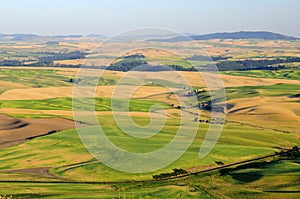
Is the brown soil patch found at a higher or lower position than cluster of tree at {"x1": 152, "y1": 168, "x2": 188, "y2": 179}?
higher

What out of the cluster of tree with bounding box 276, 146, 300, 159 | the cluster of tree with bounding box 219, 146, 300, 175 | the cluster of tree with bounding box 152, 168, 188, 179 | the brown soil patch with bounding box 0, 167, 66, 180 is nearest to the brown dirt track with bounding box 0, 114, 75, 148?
the brown soil patch with bounding box 0, 167, 66, 180

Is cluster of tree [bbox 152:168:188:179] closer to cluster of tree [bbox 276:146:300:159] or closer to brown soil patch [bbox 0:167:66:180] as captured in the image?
brown soil patch [bbox 0:167:66:180]

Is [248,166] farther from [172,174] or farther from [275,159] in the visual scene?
[172,174]

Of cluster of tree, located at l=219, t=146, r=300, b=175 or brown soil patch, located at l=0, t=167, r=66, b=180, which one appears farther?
cluster of tree, located at l=219, t=146, r=300, b=175

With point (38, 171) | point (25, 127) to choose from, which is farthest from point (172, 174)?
point (25, 127)

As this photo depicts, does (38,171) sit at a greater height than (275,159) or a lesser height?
greater

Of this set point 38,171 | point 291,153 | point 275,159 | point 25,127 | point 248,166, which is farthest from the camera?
point 25,127

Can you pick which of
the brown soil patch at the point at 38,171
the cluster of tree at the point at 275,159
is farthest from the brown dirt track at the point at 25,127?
the cluster of tree at the point at 275,159

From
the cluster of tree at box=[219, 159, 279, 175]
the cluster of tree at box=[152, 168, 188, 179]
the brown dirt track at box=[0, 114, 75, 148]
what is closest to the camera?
the cluster of tree at box=[152, 168, 188, 179]

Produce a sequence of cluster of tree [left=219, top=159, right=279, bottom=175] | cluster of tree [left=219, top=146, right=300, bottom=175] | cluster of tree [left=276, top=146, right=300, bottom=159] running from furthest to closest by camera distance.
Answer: cluster of tree [left=276, top=146, right=300, bottom=159] → cluster of tree [left=219, top=146, right=300, bottom=175] → cluster of tree [left=219, top=159, right=279, bottom=175]
